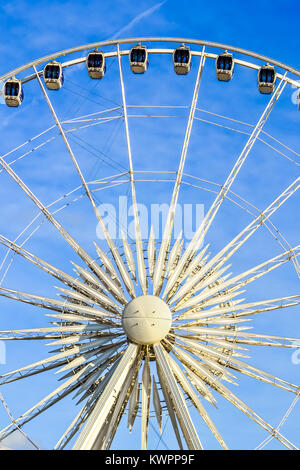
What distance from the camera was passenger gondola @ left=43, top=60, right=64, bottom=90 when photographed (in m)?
37.7

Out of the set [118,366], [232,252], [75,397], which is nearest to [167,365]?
[118,366]

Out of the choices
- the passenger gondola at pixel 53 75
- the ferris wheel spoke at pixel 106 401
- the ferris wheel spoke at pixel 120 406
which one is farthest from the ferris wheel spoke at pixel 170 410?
the passenger gondola at pixel 53 75

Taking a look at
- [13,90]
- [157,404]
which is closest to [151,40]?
[13,90]

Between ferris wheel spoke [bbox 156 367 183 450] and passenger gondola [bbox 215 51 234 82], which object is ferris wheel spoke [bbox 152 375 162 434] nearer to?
ferris wheel spoke [bbox 156 367 183 450]

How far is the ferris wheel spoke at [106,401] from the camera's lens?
2914 centimetres

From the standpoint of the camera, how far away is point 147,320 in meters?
31.9

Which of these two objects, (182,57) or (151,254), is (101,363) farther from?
(182,57)

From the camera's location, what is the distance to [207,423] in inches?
1245

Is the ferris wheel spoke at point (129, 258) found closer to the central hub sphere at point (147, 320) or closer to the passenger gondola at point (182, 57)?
the central hub sphere at point (147, 320)

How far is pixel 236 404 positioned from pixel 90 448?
19.4 ft

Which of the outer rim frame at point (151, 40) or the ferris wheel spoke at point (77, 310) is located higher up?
the outer rim frame at point (151, 40)

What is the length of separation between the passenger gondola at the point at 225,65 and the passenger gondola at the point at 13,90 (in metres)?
7.98
